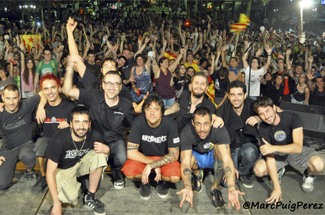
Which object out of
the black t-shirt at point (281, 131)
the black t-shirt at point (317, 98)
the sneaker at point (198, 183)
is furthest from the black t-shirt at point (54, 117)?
the black t-shirt at point (317, 98)

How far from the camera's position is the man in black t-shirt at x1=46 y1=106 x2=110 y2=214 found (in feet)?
12.9

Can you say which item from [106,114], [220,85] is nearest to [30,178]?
[106,114]

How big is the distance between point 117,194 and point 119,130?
987mm

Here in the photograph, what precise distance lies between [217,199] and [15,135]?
3227 mm

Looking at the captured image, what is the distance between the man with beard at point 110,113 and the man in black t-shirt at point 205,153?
1.01 meters

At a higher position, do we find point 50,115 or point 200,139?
point 50,115

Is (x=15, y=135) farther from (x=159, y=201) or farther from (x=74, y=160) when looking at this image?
(x=159, y=201)

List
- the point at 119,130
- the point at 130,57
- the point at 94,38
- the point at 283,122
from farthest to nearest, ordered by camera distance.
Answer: the point at 94,38 < the point at 130,57 < the point at 119,130 < the point at 283,122

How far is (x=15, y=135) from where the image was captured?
4.80 meters

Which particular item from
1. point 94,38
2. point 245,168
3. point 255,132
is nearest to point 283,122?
point 255,132

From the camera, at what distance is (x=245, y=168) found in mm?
4812

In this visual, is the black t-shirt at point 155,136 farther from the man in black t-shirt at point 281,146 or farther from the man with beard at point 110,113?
the man in black t-shirt at point 281,146

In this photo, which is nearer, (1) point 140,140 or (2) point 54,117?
(1) point 140,140

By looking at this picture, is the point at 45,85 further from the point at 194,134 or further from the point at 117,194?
the point at 194,134
